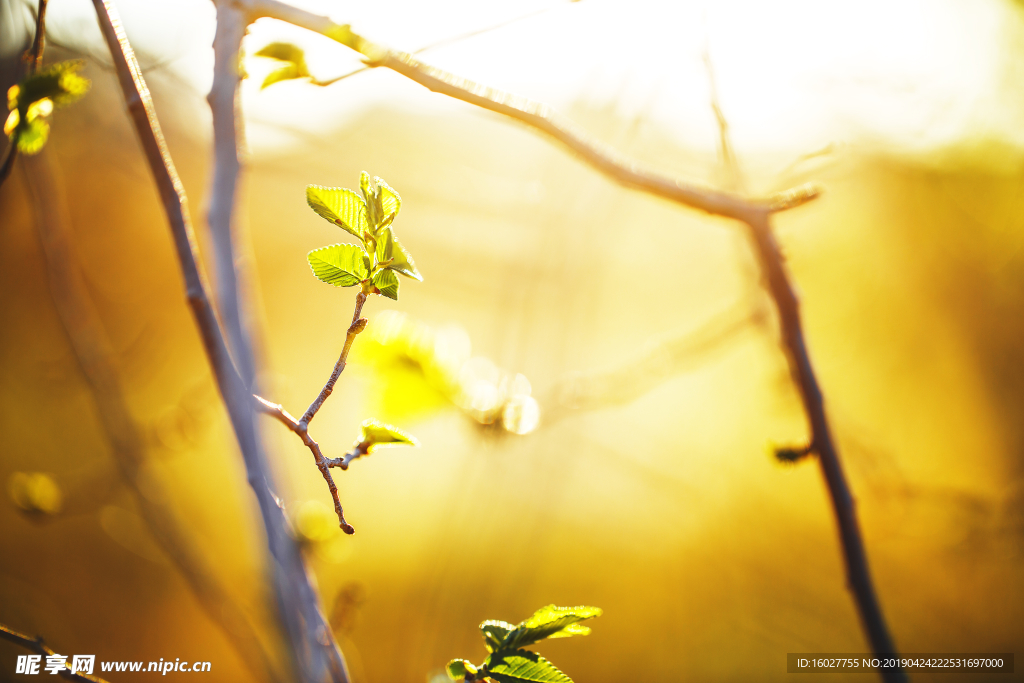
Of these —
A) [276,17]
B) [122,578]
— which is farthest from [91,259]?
[276,17]

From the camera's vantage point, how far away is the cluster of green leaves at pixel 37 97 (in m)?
0.22

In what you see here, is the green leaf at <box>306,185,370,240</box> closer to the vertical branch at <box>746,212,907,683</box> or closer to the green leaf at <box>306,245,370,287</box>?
the green leaf at <box>306,245,370,287</box>

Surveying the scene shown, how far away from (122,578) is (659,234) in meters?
1.60

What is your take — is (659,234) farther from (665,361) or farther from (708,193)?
(708,193)

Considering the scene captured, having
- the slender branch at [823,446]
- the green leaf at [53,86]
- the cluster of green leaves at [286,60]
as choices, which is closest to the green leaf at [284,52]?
the cluster of green leaves at [286,60]

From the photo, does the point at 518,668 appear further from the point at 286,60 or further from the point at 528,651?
the point at 286,60

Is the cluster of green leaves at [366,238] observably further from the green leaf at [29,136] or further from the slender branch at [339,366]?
the green leaf at [29,136]

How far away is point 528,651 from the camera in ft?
0.68

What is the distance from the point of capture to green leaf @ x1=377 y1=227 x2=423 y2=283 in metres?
0.18

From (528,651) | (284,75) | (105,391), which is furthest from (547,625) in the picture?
(105,391)

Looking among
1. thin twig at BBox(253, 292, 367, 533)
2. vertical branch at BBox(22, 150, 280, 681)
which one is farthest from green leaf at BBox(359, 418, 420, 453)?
vertical branch at BBox(22, 150, 280, 681)

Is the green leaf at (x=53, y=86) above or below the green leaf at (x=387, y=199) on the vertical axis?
above

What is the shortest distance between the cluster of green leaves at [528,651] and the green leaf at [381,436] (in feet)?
0.31

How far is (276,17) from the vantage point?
196 millimetres
